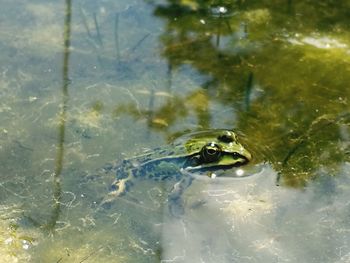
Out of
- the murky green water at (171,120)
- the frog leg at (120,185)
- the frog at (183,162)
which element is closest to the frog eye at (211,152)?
the frog at (183,162)

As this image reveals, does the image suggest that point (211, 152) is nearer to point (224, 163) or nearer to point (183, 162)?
point (224, 163)

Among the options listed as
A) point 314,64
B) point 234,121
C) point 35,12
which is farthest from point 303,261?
point 35,12

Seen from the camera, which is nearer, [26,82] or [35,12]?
[26,82]

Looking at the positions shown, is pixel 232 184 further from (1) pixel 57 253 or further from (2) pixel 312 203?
(1) pixel 57 253

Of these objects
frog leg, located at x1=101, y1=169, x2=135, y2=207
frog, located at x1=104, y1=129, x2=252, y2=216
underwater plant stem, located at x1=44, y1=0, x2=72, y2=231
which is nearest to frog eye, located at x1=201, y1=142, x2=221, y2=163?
frog, located at x1=104, y1=129, x2=252, y2=216

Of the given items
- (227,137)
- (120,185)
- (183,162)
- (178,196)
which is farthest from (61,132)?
(227,137)

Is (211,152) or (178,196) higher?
(211,152)

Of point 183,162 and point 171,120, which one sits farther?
point 171,120

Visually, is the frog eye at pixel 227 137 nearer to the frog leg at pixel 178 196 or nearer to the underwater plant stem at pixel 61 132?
the frog leg at pixel 178 196
